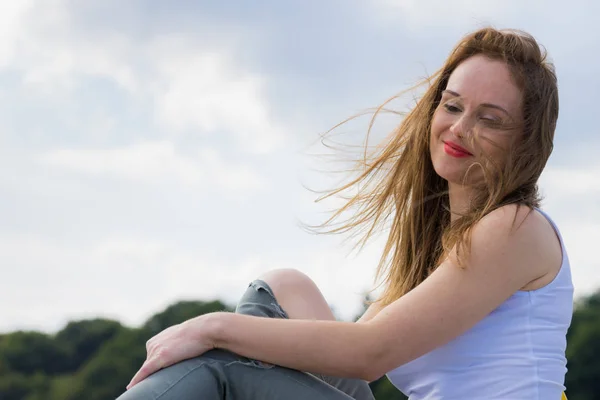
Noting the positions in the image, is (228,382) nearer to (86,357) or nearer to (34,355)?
(86,357)

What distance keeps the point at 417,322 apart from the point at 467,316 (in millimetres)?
166

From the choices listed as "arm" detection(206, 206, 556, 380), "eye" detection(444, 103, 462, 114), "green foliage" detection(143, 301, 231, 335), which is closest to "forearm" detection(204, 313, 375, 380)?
"arm" detection(206, 206, 556, 380)

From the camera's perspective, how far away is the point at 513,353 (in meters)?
3.04

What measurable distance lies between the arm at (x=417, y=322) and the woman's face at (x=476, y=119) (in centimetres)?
31

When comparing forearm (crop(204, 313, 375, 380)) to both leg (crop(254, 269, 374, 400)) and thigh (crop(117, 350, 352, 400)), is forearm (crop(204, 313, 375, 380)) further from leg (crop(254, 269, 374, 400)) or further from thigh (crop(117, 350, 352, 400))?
leg (crop(254, 269, 374, 400))

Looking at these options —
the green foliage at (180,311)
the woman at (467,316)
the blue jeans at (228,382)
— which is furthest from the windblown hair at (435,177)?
the green foliage at (180,311)

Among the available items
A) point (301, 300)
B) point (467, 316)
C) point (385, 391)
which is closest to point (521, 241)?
point (467, 316)

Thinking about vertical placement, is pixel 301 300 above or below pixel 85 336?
below

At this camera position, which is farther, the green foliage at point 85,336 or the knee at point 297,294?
the green foliage at point 85,336

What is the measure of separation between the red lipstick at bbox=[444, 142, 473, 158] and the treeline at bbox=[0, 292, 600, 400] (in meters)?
43.7

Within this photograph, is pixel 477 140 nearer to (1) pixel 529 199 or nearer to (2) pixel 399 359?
(1) pixel 529 199

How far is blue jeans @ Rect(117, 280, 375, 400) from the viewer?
9.52 feet

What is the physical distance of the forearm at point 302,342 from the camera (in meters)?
3.00

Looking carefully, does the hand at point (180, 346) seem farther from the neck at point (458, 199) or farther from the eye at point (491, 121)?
the eye at point (491, 121)
